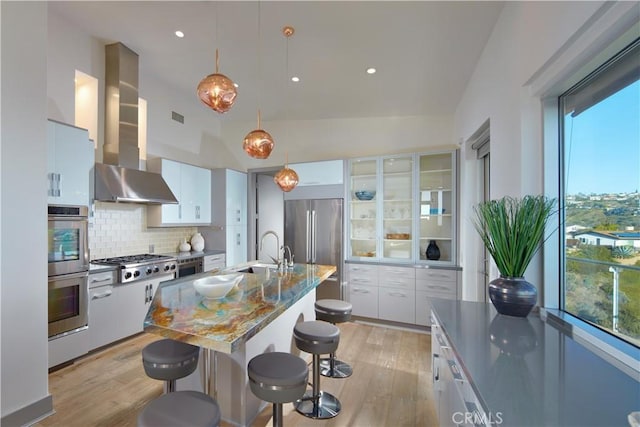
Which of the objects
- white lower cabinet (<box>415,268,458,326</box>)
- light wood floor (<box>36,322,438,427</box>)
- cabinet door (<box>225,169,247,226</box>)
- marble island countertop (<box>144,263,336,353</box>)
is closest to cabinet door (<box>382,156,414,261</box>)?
white lower cabinet (<box>415,268,458,326</box>)

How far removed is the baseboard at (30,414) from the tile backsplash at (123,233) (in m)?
1.79

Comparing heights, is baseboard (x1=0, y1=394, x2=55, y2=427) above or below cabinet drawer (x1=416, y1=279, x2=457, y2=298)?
below

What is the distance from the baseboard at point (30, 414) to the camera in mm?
1868

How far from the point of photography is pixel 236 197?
4984 mm

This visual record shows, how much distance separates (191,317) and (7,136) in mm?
Result: 1901

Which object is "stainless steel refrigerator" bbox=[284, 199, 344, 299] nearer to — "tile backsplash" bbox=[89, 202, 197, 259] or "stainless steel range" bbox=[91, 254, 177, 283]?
"stainless steel range" bbox=[91, 254, 177, 283]

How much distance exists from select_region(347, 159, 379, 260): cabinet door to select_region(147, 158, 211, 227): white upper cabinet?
8.29 ft

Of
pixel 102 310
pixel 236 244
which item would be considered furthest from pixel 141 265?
pixel 236 244

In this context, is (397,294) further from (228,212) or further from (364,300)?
(228,212)

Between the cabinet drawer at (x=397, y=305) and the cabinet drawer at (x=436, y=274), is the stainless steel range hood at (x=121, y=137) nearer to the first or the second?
the cabinet drawer at (x=397, y=305)

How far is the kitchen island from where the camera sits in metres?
1.24

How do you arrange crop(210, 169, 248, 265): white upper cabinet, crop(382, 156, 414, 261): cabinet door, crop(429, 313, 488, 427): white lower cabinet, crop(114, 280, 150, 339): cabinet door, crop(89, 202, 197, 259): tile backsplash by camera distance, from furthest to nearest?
crop(210, 169, 248, 265): white upper cabinet
crop(382, 156, 414, 261): cabinet door
crop(89, 202, 197, 259): tile backsplash
crop(114, 280, 150, 339): cabinet door
crop(429, 313, 488, 427): white lower cabinet

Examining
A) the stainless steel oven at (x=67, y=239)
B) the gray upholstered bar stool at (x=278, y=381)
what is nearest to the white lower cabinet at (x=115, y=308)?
the stainless steel oven at (x=67, y=239)

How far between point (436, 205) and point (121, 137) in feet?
14.3
